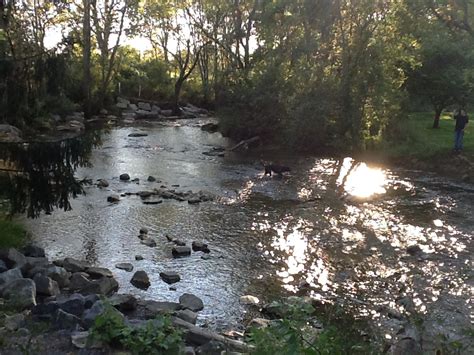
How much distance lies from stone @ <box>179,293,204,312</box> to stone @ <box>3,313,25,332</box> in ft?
9.89

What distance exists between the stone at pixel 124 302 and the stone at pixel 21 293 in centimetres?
142

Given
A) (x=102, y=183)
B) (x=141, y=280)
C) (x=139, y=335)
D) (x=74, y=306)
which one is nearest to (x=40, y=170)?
(x=74, y=306)

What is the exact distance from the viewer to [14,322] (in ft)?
25.9

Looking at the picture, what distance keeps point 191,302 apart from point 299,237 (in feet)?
18.3

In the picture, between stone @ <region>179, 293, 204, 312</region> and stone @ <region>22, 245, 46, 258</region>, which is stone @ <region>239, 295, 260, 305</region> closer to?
stone @ <region>179, 293, 204, 312</region>

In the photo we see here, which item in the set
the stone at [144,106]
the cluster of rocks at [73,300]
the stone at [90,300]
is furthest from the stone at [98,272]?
the stone at [144,106]

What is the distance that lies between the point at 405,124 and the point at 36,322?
1009 inches

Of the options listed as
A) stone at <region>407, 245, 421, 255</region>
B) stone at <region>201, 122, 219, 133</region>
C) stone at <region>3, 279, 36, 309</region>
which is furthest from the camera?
stone at <region>201, 122, 219, 133</region>

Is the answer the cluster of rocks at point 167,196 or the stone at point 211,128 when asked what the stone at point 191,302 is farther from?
the stone at point 211,128

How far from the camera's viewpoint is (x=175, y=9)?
54.0 meters

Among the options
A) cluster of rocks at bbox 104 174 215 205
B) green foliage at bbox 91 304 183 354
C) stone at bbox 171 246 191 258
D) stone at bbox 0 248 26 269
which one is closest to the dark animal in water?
cluster of rocks at bbox 104 174 215 205

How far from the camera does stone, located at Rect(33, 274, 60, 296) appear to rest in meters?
10.0

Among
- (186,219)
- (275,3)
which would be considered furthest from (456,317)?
(275,3)

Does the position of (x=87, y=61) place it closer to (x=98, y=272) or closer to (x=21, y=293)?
(x=98, y=272)
